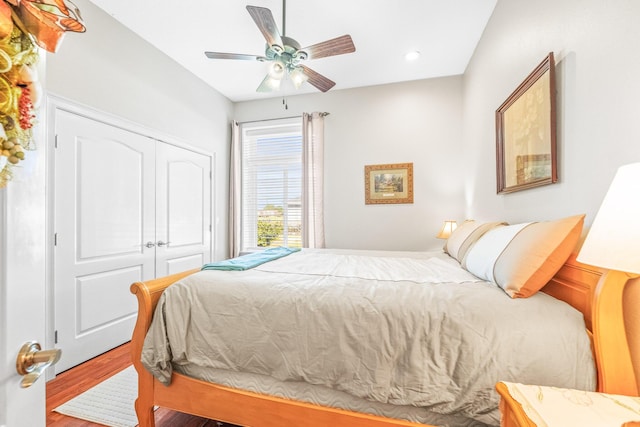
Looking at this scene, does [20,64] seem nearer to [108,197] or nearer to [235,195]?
[108,197]

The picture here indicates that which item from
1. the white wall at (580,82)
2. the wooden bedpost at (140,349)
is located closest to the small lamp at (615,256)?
the white wall at (580,82)

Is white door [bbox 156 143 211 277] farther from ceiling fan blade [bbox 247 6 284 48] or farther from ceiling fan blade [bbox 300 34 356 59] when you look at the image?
ceiling fan blade [bbox 300 34 356 59]

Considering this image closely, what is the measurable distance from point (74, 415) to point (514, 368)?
2344 mm

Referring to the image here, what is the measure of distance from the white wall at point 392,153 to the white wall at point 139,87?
45.3 inches

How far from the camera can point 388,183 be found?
12.1 ft

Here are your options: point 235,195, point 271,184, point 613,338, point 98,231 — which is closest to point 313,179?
point 271,184

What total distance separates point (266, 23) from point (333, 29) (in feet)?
3.67

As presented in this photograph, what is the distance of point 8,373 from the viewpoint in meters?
0.50

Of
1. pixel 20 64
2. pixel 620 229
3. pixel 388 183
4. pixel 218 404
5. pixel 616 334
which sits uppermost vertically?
pixel 388 183

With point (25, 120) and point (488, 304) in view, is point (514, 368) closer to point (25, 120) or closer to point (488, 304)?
point (488, 304)

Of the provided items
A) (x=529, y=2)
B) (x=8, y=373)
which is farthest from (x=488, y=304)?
(x=529, y=2)

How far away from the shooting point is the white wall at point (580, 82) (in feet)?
3.43

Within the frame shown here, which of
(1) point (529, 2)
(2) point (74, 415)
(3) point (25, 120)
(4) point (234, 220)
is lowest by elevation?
(2) point (74, 415)

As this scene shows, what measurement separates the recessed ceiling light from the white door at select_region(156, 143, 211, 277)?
2794 millimetres
